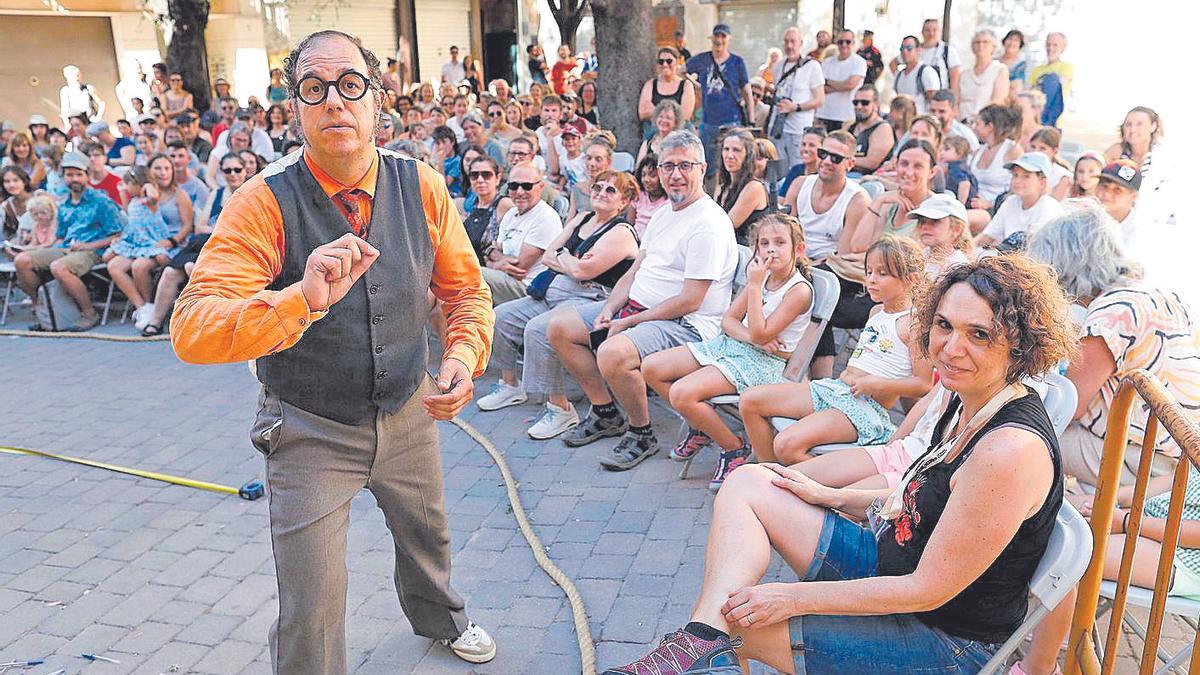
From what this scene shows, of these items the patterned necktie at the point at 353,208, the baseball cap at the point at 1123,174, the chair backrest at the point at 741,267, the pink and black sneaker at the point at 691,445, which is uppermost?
the patterned necktie at the point at 353,208

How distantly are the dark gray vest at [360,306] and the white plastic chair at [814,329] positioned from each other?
2150mm

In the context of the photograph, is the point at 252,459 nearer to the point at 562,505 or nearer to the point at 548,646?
the point at 562,505

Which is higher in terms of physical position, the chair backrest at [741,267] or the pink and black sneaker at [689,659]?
the chair backrest at [741,267]

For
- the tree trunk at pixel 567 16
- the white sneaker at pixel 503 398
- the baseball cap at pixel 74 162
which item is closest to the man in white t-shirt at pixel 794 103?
the white sneaker at pixel 503 398

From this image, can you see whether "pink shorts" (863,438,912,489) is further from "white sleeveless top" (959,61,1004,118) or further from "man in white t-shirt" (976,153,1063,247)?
"white sleeveless top" (959,61,1004,118)

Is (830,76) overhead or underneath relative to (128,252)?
overhead

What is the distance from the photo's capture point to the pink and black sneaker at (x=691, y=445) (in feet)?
15.2

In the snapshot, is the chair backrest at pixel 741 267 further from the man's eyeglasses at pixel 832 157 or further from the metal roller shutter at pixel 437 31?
the metal roller shutter at pixel 437 31

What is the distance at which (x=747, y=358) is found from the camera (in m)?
4.44

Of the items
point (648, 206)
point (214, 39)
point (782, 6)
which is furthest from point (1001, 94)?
point (214, 39)

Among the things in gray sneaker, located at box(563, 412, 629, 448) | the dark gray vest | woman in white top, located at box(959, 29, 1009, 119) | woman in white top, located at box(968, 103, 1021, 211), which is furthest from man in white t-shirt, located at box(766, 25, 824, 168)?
the dark gray vest

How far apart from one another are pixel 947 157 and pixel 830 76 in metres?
3.35

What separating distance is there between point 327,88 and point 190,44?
14.7 meters

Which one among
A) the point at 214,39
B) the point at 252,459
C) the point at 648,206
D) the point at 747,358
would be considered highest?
the point at 214,39
